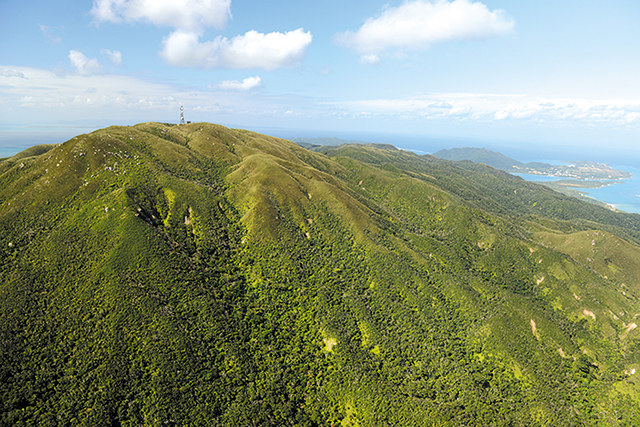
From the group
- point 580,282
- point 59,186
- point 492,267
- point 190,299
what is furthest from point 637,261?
point 59,186

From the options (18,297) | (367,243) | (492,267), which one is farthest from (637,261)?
(18,297)

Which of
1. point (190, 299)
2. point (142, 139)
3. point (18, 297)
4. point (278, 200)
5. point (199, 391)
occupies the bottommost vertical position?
point (199, 391)

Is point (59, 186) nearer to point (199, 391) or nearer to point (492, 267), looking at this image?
point (199, 391)

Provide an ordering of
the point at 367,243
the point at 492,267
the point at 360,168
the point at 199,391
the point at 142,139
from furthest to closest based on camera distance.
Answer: the point at 360,168 → the point at 492,267 → the point at 142,139 → the point at 367,243 → the point at 199,391

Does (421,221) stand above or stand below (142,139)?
below

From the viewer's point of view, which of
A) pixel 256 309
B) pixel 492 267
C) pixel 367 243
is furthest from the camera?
pixel 492 267

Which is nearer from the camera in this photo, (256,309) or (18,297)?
(18,297)
